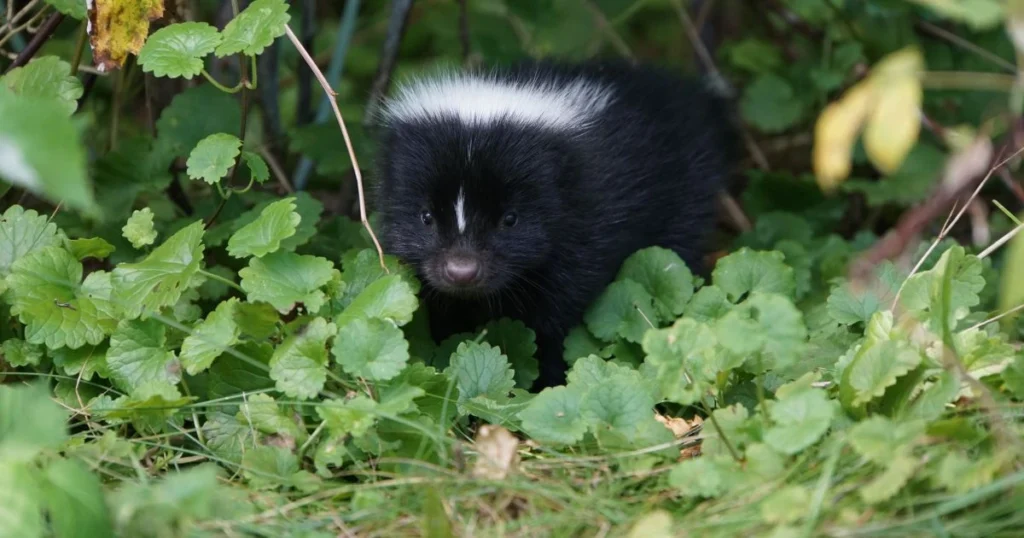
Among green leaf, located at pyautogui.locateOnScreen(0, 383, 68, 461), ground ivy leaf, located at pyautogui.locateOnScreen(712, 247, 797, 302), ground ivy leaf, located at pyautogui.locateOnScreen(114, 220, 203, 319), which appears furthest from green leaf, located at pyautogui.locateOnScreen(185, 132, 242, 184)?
ground ivy leaf, located at pyautogui.locateOnScreen(712, 247, 797, 302)

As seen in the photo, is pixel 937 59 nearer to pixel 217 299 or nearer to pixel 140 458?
pixel 217 299

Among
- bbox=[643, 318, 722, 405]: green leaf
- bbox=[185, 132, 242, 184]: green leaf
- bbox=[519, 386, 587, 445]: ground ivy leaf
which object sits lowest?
bbox=[519, 386, 587, 445]: ground ivy leaf

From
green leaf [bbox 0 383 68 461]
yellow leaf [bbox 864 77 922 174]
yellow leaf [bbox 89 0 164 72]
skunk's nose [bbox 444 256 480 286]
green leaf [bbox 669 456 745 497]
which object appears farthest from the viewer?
skunk's nose [bbox 444 256 480 286]

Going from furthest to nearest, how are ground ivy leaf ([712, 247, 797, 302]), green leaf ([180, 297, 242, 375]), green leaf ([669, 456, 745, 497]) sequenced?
ground ivy leaf ([712, 247, 797, 302]) < green leaf ([180, 297, 242, 375]) < green leaf ([669, 456, 745, 497])

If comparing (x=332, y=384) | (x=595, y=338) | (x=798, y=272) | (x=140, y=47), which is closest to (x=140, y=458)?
(x=332, y=384)

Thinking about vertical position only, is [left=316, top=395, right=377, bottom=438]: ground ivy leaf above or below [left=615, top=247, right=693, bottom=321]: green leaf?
below

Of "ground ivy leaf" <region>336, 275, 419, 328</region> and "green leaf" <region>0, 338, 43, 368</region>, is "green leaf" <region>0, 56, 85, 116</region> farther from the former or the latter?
"ground ivy leaf" <region>336, 275, 419, 328</region>

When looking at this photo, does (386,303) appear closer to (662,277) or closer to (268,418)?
(268,418)
